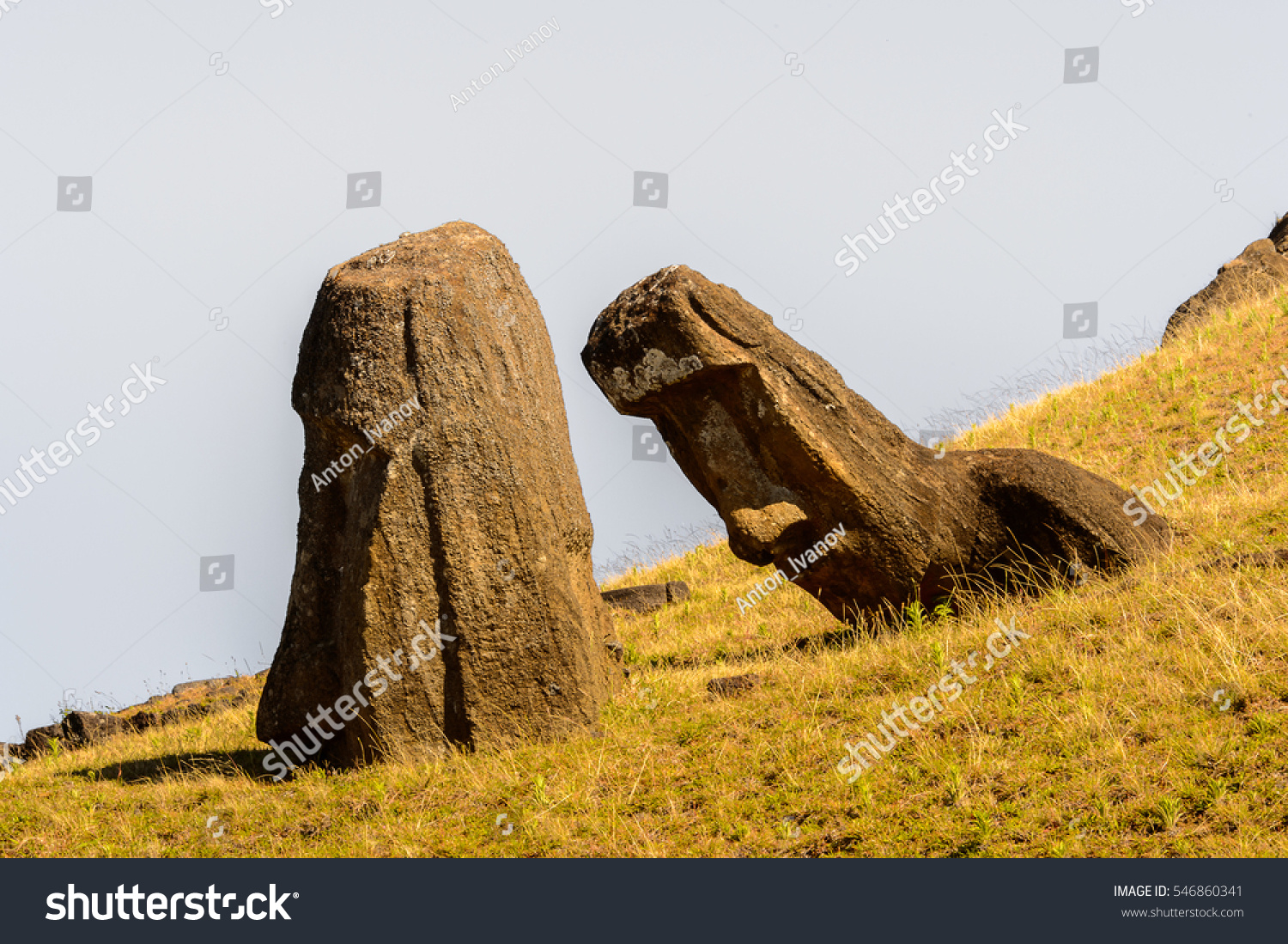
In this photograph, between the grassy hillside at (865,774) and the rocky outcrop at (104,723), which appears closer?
the grassy hillside at (865,774)

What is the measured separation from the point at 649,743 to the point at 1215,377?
39.3 feet

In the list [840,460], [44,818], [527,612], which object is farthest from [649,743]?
[44,818]

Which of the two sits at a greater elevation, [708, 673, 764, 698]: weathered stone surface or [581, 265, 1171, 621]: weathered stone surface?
[581, 265, 1171, 621]: weathered stone surface

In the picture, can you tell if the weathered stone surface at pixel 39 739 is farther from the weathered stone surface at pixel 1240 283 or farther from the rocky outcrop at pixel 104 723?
the weathered stone surface at pixel 1240 283

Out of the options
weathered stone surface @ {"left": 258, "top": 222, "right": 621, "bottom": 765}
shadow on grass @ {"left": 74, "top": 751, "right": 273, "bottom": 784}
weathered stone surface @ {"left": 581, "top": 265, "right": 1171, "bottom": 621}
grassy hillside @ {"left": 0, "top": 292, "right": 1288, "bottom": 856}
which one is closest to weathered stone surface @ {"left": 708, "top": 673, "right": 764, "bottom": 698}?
grassy hillside @ {"left": 0, "top": 292, "right": 1288, "bottom": 856}

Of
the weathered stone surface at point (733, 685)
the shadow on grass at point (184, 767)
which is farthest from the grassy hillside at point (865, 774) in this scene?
the weathered stone surface at point (733, 685)

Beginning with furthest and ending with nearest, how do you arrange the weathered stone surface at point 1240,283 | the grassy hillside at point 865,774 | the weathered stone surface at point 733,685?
1. the weathered stone surface at point 1240,283
2. the weathered stone surface at point 733,685
3. the grassy hillside at point 865,774

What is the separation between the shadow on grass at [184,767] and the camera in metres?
9.16

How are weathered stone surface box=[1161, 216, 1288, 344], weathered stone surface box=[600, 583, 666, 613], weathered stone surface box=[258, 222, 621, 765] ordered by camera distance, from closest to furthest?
weathered stone surface box=[258, 222, 621, 765] → weathered stone surface box=[600, 583, 666, 613] → weathered stone surface box=[1161, 216, 1288, 344]

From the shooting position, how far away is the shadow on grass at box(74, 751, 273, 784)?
9156mm

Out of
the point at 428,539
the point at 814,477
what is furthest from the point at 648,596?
the point at 428,539

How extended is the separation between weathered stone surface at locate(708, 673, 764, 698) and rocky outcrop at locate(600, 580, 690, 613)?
18.7 ft

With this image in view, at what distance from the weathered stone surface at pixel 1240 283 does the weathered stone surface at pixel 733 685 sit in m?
15.3

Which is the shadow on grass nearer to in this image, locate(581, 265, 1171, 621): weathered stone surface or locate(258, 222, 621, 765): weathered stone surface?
locate(258, 222, 621, 765): weathered stone surface
